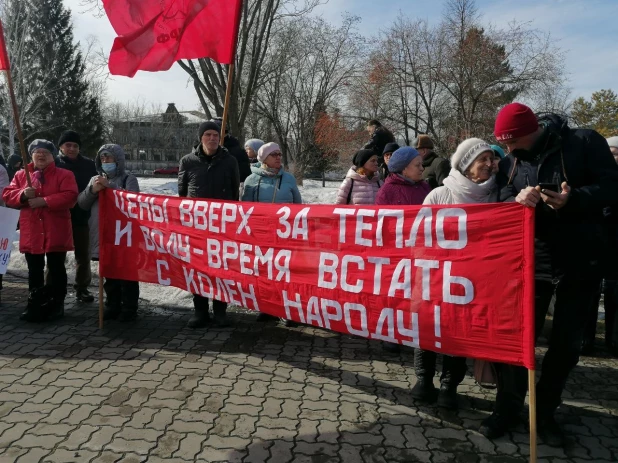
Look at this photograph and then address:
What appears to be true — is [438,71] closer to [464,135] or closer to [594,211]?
[464,135]

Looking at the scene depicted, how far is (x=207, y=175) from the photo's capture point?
17.3 ft

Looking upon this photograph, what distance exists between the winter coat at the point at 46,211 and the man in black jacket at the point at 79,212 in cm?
71

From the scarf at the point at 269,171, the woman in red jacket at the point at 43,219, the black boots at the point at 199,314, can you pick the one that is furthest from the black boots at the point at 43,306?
the scarf at the point at 269,171

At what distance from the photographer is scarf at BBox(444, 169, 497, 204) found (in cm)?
336

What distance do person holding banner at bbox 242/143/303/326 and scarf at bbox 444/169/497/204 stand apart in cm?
242

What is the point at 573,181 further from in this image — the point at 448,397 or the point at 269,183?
the point at 269,183

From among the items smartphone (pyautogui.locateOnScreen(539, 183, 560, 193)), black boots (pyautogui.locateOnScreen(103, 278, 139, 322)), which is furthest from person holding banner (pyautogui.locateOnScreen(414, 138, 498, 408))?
black boots (pyautogui.locateOnScreen(103, 278, 139, 322))

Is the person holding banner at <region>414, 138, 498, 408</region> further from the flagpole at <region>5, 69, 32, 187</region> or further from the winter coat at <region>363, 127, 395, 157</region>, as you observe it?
the flagpole at <region>5, 69, 32, 187</region>

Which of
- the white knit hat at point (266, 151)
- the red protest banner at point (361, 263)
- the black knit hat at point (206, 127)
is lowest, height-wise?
the red protest banner at point (361, 263)

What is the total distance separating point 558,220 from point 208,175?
3.41 meters

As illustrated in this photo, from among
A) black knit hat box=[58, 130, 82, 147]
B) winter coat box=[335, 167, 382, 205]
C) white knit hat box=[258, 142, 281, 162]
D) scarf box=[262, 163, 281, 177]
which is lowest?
winter coat box=[335, 167, 382, 205]

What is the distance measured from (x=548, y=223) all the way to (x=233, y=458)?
7.70 feet

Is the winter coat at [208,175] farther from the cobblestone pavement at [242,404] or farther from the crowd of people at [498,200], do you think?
the cobblestone pavement at [242,404]

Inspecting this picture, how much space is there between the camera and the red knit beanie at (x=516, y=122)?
303cm
